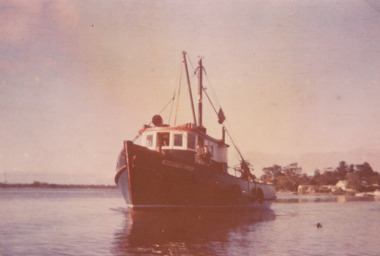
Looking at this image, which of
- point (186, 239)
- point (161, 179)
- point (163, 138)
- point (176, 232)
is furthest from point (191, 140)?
point (186, 239)

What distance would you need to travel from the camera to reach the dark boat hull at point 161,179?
1792 centimetres

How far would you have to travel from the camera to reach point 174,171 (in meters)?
18.3

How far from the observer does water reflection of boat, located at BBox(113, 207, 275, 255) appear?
1075 cm

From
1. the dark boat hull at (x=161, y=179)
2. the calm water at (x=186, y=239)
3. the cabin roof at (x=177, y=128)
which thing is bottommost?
the calm water at (x=186, y=239)

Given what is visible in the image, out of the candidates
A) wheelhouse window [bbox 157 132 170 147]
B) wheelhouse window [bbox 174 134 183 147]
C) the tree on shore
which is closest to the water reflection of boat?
wheelhouse window [bbox 174 134 183 147]

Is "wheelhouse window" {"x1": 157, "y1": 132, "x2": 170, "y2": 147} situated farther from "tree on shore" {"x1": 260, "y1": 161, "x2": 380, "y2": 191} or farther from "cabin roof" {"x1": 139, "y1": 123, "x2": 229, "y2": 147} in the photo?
"tree on shore" {"x1": 260, "y1": 161, "x2": 380, "y2": 191}

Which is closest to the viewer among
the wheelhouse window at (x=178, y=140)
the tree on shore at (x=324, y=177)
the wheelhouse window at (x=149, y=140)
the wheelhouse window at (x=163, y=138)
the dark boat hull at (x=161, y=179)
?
the dark boat hull at (x=161, y=179)

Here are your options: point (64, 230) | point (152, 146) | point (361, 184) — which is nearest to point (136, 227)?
point (64, 230)

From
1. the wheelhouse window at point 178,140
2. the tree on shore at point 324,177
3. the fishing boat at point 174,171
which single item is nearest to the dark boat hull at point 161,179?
the fishing boat at point 174,171

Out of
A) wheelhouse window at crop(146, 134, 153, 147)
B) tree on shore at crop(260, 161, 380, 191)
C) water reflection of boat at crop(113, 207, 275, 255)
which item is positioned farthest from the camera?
tree on shore at crop(260, 161, 380, 191)

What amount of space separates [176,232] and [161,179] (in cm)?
464

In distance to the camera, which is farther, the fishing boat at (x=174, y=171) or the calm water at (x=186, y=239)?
the fishing boat at (x=174, y=171)

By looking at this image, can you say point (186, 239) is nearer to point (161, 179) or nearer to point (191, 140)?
point (161, 179)

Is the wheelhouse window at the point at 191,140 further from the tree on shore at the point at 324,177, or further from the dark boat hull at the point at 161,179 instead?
the tree on shore at the point at 324,177
